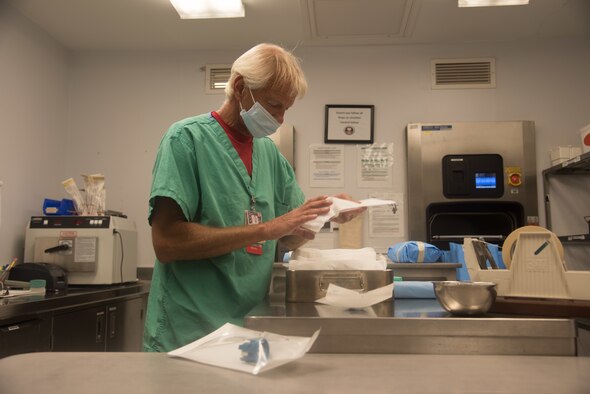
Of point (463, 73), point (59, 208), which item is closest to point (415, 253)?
point (463, 73)

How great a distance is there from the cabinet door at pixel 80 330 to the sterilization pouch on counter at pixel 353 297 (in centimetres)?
165

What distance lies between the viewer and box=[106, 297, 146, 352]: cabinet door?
271cm

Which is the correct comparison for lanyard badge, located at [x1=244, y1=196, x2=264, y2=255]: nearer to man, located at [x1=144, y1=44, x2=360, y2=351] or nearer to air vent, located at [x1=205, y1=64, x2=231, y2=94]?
man, located at [x1=144, y1=44, x2=360, y2=351]

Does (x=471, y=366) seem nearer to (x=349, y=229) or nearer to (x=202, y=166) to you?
(x=202, y=166)

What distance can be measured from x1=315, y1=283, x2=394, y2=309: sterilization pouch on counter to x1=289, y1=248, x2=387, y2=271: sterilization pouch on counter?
160 mm

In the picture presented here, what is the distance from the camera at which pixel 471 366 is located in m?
0.77

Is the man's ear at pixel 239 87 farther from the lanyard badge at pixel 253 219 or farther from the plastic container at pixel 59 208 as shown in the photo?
the plastic container at pixel 59 208

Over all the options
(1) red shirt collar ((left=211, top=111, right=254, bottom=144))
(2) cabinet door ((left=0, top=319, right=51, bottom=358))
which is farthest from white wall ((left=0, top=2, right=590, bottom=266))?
(1) red shirt collar ((left=211, top=111, right=254, bottom=144))

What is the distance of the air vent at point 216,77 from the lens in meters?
3.52

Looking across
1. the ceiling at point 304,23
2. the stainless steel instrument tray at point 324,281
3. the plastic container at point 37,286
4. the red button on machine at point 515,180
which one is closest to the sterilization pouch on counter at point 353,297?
the stainless steel instrument tray at point 324,281

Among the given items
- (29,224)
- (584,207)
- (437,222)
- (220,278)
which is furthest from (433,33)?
(29,224)

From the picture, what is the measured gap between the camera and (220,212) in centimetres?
137

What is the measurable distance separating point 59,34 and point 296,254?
2802 millimetres

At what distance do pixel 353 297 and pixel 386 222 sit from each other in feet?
7.41
